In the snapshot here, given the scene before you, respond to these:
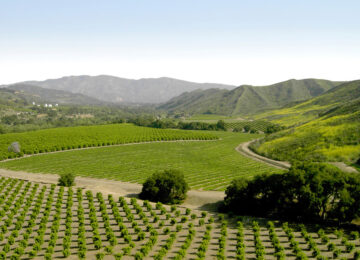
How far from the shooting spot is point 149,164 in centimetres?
8100

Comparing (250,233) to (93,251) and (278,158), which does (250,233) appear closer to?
(93,251)

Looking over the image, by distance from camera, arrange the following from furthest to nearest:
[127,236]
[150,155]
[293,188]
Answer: [150,155] < [293,188] < [127,236]

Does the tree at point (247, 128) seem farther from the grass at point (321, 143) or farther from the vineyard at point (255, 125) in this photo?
the grass at point (321, 143)

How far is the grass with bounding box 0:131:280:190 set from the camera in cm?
6656

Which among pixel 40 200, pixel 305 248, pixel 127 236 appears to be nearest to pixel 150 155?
pixel 40 200

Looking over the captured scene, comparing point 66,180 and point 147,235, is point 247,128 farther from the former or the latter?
point 147,235

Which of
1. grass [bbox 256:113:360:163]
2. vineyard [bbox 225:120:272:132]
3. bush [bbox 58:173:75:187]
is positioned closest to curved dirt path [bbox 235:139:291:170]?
grass [bbox 256:113:360:163]

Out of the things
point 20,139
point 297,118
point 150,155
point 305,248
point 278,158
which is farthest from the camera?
point 297,118

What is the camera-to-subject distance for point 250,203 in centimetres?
4338

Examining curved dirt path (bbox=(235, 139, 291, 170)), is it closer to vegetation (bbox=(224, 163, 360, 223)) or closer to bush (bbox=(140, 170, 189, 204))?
vegetation (bbox=(224, 163, 360, 223))

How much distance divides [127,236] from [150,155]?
6290 cm

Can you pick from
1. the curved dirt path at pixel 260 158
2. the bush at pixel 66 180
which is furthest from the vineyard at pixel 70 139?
the bush at pixel 66 180

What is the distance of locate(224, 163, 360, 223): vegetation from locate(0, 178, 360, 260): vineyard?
Answer: 2633 millimetres

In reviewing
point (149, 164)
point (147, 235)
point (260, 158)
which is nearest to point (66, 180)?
point (149, 164)
